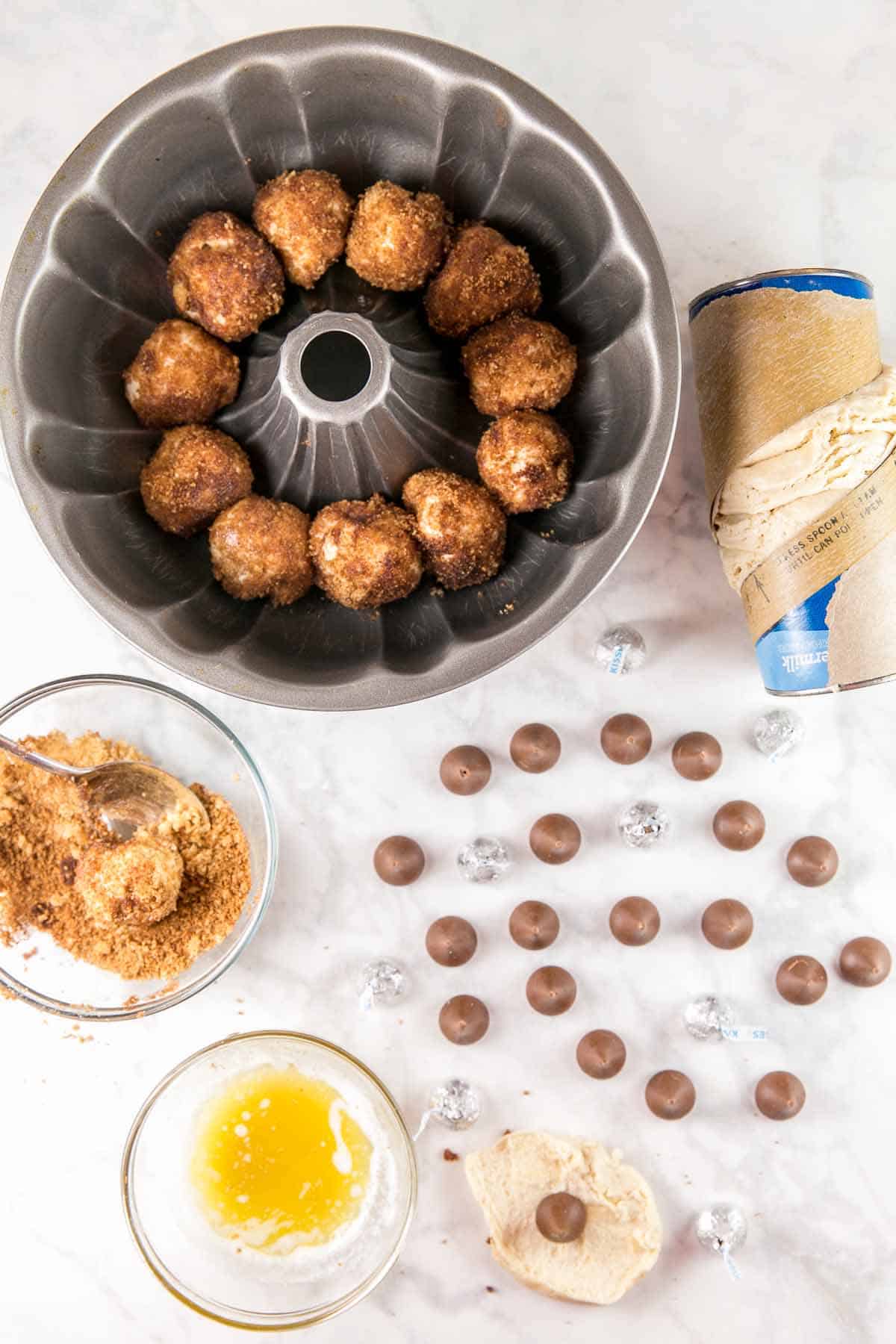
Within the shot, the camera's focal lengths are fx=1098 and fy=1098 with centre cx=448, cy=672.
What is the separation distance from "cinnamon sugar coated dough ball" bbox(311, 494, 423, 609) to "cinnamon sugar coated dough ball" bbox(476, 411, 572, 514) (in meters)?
0.12

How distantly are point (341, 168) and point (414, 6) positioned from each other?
14.3 inches

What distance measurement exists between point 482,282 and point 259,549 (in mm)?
410

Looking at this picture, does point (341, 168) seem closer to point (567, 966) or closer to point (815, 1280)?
point (567, 966)

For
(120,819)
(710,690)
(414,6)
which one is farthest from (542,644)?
(414,6)

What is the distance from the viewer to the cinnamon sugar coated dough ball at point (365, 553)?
50.6 inches

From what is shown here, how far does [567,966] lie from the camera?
1.53 m

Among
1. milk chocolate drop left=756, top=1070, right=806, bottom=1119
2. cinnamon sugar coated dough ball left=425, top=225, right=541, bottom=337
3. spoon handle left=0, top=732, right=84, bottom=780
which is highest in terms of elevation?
cinnamon sugar coated dough ball left=425, top=225, right=541, bottom=337

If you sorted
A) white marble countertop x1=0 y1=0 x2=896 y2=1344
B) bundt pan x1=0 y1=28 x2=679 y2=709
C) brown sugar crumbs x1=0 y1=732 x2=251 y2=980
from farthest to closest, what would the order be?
white marble countertop x1=0 y1=0 x2=896 y2=1344 < brown sugar crumbs x1=0 y1=732 x2=251 y2=980 < bundt pan x1=0 y1=28 x2=679 y2=709

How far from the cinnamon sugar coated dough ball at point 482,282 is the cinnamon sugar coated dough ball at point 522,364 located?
0.02 meters

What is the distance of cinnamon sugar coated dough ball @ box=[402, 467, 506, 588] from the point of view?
1.30m

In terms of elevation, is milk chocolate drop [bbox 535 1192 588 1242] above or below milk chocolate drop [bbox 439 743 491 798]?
below

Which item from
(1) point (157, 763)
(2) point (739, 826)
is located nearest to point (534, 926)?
(2) point (739, 826)

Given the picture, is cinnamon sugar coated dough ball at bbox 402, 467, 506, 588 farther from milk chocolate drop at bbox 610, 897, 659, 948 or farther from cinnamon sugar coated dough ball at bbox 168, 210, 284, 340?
milk chocolate drop at bbox 610, 897, 659, 948

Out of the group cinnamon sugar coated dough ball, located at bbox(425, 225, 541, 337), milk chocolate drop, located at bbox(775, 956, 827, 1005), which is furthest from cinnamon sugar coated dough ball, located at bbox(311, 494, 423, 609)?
milk chocolate drop, located at bbox(775, 956, 827, 1005)
